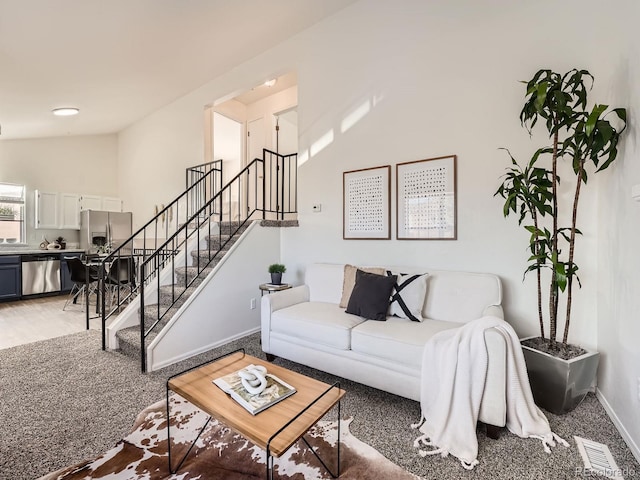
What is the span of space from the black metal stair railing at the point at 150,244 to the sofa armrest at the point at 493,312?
342 centimetres

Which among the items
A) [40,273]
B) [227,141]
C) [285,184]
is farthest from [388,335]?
[40,273]

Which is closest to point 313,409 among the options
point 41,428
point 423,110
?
point 41,428

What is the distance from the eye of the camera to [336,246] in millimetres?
3619

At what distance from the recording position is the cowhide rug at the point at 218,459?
1.49m

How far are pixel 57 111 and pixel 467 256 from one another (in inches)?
245

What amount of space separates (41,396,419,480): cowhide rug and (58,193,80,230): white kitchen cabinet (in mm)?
6350

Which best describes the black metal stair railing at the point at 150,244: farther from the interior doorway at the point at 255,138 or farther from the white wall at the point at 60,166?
the white wall at the point at 60,166

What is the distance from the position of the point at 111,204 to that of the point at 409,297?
7.29m

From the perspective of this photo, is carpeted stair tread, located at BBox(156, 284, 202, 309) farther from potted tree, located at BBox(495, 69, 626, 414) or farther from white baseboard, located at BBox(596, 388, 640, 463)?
white baseboard, located at BBox(596, 388, 640, 463)

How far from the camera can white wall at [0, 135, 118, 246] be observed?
590 centimetres

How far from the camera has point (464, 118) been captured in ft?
9.09

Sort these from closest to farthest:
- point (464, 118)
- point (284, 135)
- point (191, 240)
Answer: point (464, 118)
point (191, 240)
point (284, 135)

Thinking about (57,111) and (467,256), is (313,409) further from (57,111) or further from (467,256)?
(57,111)

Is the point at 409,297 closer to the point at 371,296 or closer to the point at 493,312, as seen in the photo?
the point at 371,296
